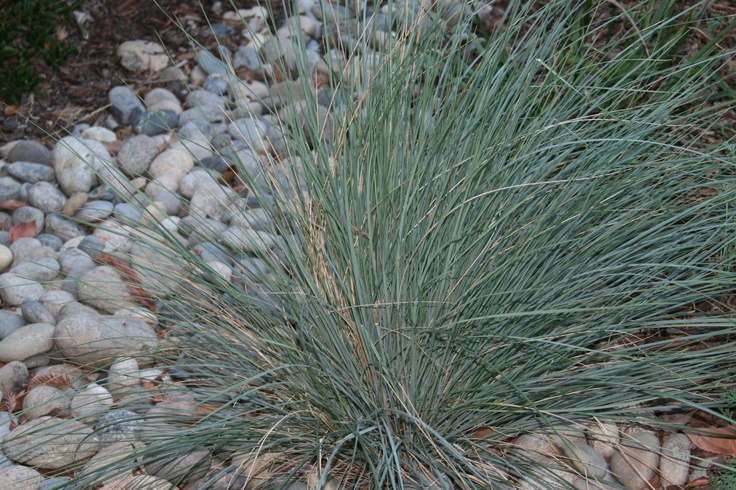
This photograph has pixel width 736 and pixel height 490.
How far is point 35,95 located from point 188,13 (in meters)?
0.99

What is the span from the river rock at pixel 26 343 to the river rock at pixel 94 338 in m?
0.05

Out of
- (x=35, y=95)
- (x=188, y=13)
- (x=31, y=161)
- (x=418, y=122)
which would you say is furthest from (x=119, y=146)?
(x=418, y=122)

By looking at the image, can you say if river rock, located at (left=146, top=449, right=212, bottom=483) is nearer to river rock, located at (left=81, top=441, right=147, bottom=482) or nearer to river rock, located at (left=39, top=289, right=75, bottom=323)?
river rock, located at (left=81, top=441, right=147, bottom=482)

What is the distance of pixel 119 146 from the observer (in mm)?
3549

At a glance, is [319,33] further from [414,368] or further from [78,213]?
[414,368]

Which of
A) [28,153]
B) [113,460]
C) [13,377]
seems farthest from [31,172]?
[113,460]

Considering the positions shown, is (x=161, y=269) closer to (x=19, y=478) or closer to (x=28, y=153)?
(x=19, y=478)

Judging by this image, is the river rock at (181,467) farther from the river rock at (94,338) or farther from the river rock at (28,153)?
the river rock at (28,153)

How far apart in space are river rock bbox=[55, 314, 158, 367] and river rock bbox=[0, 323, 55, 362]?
5 centimetres

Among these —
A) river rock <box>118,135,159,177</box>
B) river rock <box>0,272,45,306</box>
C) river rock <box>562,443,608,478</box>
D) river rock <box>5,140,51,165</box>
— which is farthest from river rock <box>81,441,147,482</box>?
river rock <box>5,140,51,165</box>

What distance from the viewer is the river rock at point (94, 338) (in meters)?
2.42

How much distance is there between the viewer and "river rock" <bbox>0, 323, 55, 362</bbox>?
8.19 feet

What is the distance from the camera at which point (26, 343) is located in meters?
→ 2.50

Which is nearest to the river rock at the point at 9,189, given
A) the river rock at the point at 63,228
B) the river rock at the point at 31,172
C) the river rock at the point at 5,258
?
the river rock at the point at 31,172
